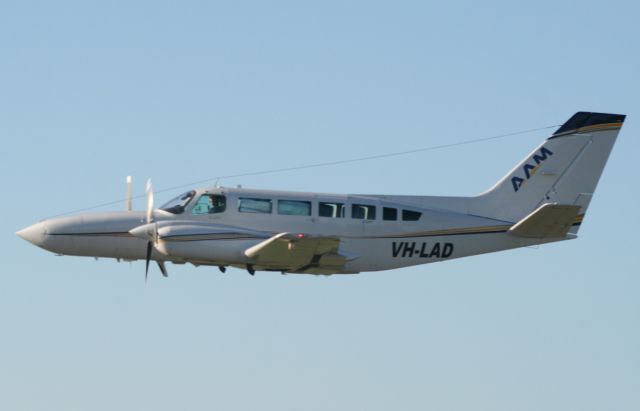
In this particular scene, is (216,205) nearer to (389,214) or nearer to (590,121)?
(389,214)

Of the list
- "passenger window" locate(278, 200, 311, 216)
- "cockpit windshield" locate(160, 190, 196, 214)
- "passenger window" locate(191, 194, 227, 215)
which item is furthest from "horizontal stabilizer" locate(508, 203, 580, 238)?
"cockpit windshield" locate(160, 190, 196, 214)

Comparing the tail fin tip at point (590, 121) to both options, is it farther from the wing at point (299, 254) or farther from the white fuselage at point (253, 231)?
the wing at point (299, 254)

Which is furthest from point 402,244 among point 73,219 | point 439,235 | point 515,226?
point 73,219

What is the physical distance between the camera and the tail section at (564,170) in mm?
37000

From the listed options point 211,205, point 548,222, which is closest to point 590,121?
point 548,222

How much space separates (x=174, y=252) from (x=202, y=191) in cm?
199

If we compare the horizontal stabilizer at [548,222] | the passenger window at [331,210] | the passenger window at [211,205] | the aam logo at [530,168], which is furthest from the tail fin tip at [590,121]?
the passenger window at [211,205]

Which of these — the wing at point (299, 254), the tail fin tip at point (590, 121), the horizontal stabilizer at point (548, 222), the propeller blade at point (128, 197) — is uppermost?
the tail fin tip at point (590, 121)

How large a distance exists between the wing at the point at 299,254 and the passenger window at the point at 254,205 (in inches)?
44.6

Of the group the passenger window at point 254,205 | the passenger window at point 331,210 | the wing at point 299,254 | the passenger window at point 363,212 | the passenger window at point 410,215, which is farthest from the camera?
the passenger window at point 410,215

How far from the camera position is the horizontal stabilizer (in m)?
34.5

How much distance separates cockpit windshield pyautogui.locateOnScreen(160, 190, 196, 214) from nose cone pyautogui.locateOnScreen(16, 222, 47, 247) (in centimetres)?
331

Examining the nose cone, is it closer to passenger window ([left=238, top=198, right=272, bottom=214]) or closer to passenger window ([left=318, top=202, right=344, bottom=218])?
A: passenger window ([left=238, top=198, right=272, bottom=214])

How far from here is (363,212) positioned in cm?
3456
